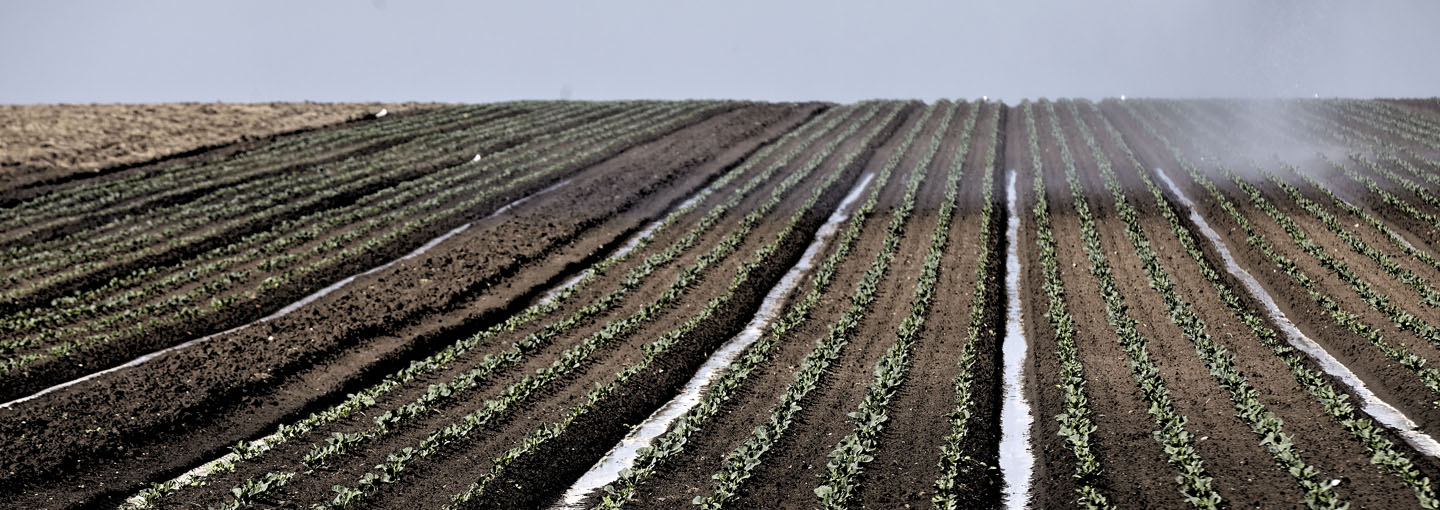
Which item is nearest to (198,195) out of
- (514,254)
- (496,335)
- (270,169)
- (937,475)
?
(270,169)

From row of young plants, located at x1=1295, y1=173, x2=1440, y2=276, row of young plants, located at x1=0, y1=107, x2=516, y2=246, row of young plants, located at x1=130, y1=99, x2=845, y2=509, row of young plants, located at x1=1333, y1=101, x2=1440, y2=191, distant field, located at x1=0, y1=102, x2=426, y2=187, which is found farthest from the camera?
distant field, located at x1=0, y1=102, x2=426, y2=187

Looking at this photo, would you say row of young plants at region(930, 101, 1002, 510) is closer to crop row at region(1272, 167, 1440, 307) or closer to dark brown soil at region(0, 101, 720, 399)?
crop row at region(1272, 167, 1440, 307)

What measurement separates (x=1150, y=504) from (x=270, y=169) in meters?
28.9

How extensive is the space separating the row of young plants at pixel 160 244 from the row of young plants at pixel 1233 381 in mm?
17818

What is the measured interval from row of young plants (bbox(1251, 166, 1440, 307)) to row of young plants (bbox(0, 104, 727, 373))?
1962 centimetres

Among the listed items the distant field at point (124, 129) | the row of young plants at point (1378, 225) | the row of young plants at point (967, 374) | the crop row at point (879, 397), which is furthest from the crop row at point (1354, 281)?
the distant field at point (124, 129)

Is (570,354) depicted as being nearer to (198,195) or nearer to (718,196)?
(718,196)

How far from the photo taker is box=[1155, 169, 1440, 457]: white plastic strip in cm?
1111

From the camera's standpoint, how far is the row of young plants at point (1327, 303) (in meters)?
12.7

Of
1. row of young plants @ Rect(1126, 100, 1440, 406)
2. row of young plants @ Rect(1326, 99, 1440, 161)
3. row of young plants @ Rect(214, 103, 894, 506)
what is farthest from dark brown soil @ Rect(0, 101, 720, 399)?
row of young plants @ Rect(1326, 99, 1440, 161)

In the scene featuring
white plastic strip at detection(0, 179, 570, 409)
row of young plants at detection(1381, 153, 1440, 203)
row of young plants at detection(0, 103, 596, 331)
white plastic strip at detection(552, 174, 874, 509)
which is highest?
row of young plants at detection(0, 103, 596, 331)

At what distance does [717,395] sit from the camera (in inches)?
501

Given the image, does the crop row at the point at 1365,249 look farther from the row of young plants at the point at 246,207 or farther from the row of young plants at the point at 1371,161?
the row of young plants at the point at 246,207

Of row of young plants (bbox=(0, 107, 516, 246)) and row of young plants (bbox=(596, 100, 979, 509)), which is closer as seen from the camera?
row of young plants (bbox=(596, 100, 979, 509))
